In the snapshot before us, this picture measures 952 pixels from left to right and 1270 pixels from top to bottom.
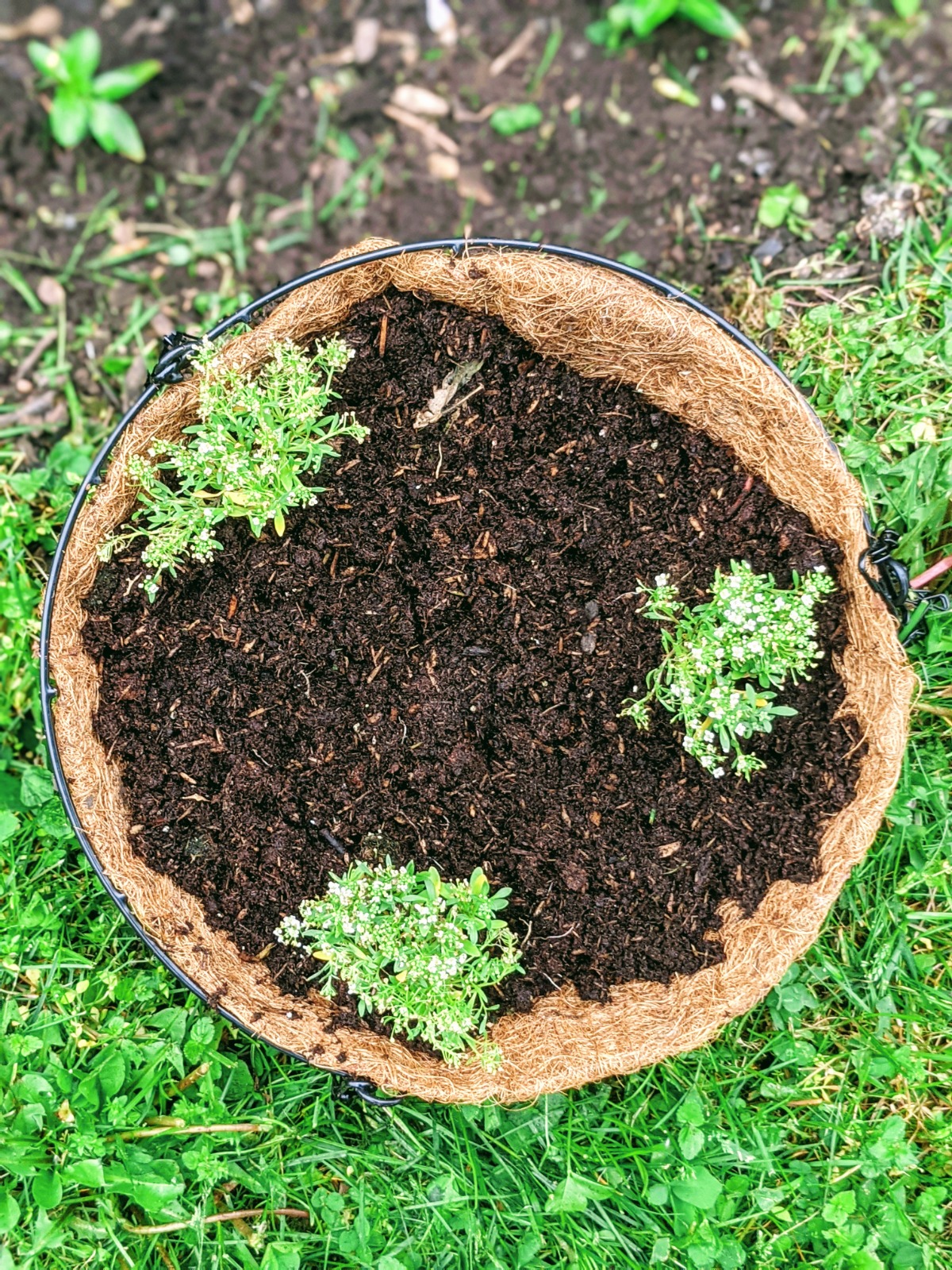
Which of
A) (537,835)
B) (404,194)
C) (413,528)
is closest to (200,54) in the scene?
(404,194)

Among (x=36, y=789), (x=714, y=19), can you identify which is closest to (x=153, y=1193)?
(x=36, y=789)

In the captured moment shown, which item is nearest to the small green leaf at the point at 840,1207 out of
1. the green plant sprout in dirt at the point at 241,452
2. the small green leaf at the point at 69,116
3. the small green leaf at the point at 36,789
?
the green plant sprout in dirt at the point at 241,452

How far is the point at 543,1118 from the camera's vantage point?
252 centimetres

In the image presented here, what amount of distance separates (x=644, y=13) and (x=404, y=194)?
35.8 inches

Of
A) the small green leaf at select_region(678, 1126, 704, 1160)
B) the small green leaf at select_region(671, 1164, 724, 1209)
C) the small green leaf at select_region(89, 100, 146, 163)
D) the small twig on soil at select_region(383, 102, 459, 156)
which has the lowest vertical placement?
the small green leaf at select_region(671, 1164, 724, 1209)

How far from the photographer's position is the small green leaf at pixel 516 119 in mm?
3121

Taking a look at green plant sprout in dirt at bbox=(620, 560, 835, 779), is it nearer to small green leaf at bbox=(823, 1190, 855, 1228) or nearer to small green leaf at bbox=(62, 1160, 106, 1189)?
small green leaf at bbox=(823, 1190, 855, 1228)

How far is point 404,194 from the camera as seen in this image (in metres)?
3.15

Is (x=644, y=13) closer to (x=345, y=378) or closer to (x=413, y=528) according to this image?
(x=345, y=378)

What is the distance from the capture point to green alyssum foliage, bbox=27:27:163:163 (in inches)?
119

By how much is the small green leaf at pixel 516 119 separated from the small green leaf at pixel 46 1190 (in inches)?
129

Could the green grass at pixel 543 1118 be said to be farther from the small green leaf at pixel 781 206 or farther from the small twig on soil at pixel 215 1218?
the small green leaf at pixel 781 206

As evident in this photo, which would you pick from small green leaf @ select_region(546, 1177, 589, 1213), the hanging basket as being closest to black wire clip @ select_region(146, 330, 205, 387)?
the hanging basket

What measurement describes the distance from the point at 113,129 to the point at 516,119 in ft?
4.21
